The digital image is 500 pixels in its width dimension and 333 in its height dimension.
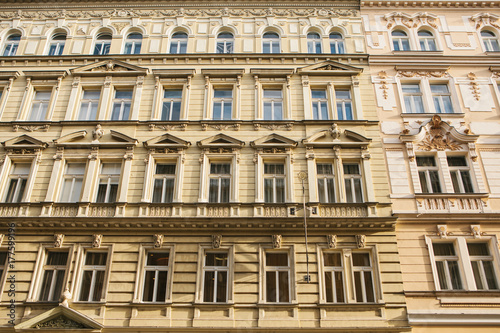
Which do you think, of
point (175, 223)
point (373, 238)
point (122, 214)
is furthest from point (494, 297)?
point (122, 214)

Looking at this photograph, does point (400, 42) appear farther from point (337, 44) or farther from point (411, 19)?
point (337, 44)

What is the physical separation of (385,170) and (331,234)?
368 cm

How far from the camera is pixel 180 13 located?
67.6ft

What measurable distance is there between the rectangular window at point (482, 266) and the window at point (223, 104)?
36.1 feet

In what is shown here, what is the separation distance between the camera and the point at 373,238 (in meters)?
14.8

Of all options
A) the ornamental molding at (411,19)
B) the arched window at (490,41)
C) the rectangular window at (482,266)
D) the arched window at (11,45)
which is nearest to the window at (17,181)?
the arched window at (11,45)

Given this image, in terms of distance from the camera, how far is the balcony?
15.3 metres

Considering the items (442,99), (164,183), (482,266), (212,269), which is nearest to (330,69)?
(442,99)

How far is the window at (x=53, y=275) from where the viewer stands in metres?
14.4

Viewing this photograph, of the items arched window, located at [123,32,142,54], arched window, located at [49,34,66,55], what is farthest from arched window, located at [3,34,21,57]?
arched window, located at [123,32,142,54]

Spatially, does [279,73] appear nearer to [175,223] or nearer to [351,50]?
[351,50]

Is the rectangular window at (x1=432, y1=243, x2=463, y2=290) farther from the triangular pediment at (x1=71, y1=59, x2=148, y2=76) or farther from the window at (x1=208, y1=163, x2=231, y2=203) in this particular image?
the triangular pediment at (x1=71, y1=59, x2=148, y2=76)

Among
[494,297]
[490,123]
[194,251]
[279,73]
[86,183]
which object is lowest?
[494,297]

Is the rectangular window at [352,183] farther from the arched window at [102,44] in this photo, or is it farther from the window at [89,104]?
the arched window at [102,44]
